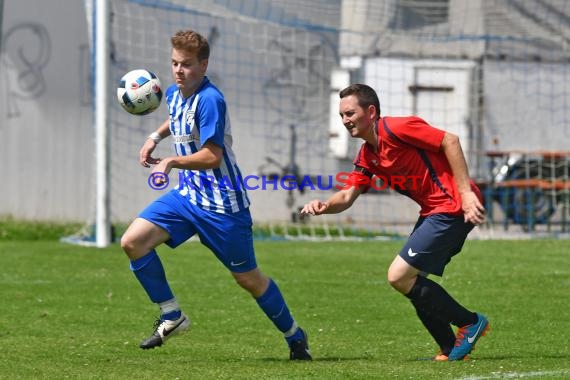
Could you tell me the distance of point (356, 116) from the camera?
6.90m

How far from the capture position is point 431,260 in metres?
6.92

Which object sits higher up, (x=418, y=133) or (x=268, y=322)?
(x=418, y=133)

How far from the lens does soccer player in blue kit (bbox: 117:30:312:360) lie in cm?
689

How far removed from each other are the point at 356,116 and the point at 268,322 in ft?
8.51

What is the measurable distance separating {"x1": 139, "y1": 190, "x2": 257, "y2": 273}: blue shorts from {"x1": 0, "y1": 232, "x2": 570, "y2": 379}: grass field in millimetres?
653

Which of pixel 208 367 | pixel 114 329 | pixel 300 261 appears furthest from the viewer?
pixel 300 261

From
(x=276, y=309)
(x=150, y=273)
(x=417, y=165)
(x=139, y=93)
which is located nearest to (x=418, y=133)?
(x=417, y=165)

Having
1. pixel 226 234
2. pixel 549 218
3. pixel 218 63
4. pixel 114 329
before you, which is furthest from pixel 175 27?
pixel 226 234

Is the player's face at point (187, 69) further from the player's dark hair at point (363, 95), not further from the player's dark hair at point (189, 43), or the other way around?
the player's dark hair at point (363, 95)

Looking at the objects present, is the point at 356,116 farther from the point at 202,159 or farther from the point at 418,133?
the point at 202,159

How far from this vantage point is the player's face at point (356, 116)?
22.6 ft

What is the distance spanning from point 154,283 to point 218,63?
1144 cm

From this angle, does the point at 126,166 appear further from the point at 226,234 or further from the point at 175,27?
the point at 226,234

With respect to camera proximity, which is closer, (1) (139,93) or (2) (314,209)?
(2) (314,209)
